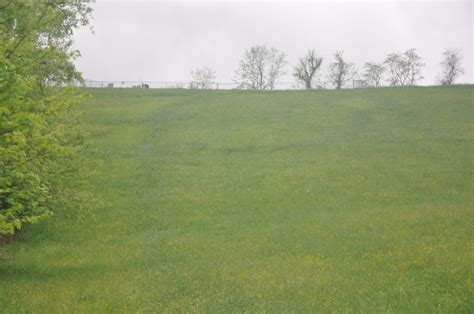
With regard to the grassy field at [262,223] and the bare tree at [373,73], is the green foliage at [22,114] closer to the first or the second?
the grassy field at [262,223]

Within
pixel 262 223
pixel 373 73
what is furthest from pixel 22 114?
pixel 373 73

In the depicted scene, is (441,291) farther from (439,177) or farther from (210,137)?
(210,137)

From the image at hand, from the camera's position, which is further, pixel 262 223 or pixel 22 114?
pixel 262 223

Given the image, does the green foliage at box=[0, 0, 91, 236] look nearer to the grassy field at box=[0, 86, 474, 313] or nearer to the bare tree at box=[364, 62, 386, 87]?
the grassy field at box=[0, 86, 474, 313]

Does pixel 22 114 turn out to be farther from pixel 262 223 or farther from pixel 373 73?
pixel 373 73

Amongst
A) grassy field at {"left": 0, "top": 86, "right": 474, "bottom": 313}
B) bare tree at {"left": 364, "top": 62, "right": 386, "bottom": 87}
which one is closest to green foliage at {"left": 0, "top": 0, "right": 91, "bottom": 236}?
grassy field at {"left": 0, "top": 86, "right": 474, "bottom": 313}

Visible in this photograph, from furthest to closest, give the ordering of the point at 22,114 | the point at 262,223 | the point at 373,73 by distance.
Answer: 1. the point at 373,73
2. the point at 262,223
3. the point at 22,114

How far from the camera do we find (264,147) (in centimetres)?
4016

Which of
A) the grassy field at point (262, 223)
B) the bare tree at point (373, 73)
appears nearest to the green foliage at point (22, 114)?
the grassy field at point (262, 223)

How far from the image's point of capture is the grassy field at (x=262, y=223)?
42.5ft

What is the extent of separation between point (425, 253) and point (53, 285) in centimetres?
1059

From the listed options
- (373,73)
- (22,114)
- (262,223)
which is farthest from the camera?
(373,73)

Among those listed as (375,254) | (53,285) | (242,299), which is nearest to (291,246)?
(375,254)

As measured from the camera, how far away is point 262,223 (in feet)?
70.7
